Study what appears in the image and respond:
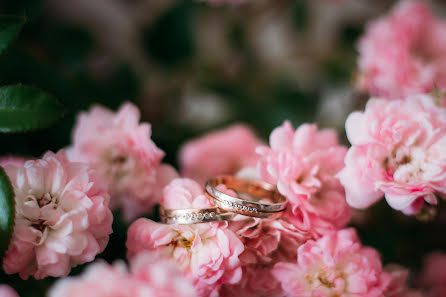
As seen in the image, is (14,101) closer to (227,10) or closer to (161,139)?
(161,139)

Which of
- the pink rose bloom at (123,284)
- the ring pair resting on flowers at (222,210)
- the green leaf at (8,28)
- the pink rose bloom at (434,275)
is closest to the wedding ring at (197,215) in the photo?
the ring pair resting on flowers at (222,210)

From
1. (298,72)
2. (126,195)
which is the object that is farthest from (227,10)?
(126,195)

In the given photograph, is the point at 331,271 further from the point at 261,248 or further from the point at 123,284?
the point at 123,284

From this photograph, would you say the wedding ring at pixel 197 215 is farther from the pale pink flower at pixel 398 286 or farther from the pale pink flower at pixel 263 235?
the pale pink flower at pixel 398 286

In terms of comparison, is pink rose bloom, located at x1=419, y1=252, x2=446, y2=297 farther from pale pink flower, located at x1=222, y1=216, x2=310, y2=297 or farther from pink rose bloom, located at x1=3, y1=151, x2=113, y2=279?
pink rose bloom, located at x1=3, y1=151, x2=113, y2=279

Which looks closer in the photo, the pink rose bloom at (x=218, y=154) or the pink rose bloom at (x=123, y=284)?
the pink rose bloom at (x=123, y=284)
